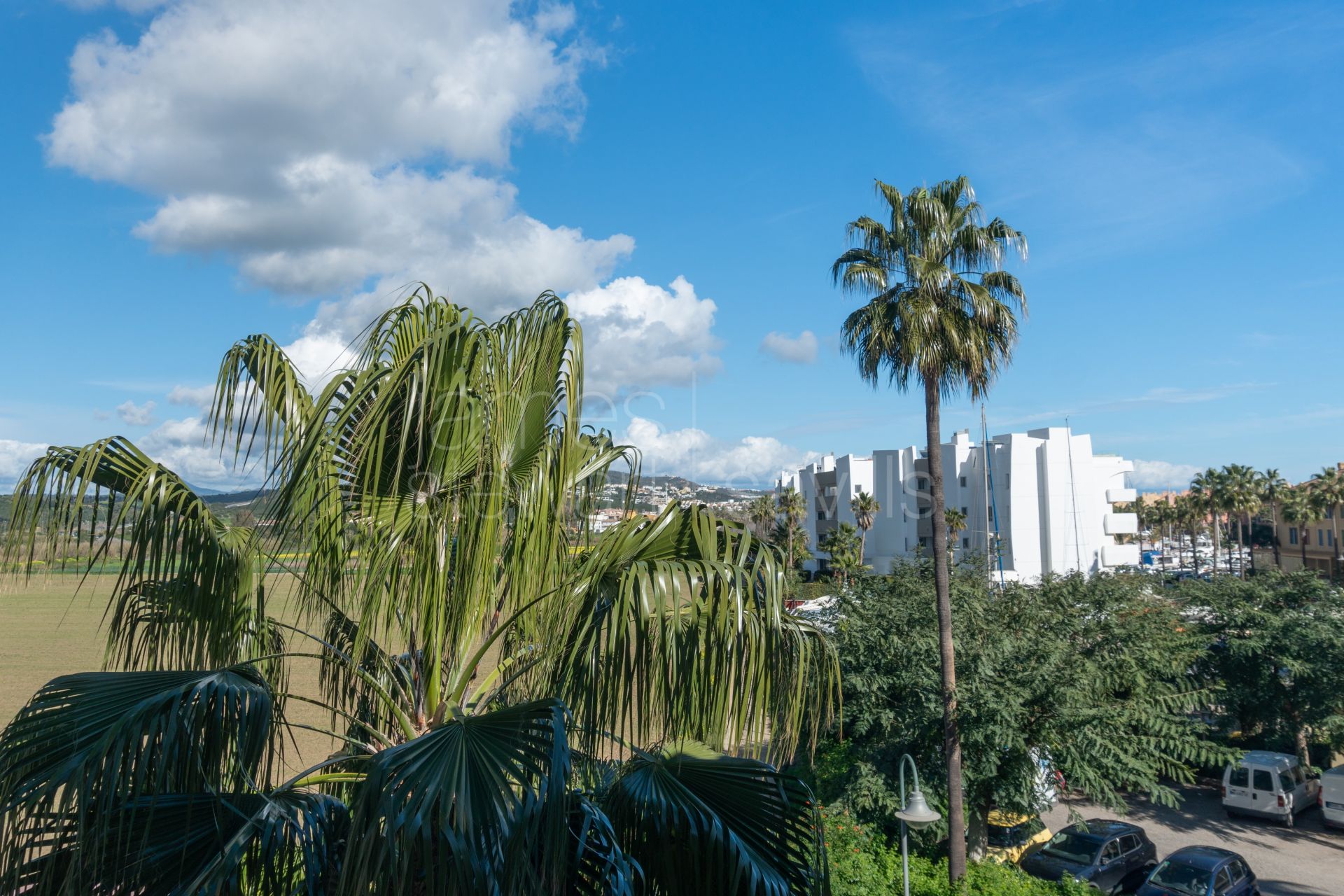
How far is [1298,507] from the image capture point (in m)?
56.6

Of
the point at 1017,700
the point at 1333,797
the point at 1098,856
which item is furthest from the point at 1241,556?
the point at 1017,700

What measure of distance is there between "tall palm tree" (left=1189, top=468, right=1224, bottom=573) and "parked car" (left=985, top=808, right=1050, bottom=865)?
A: 52.6m

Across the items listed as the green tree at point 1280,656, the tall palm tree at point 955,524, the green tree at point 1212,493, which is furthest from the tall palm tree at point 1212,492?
the green tree at point 1280,656

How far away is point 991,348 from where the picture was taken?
14.0 m

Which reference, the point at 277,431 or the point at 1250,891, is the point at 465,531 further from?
the point at 1250,891

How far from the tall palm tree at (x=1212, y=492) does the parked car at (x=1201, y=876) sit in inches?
2106

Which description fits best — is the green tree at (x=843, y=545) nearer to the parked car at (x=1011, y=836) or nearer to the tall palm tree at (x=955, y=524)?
the tall palm tree at (x=955, y=524)

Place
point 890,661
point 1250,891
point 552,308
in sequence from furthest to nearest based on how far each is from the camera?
point 890,661, point 1250,891, point 552,308

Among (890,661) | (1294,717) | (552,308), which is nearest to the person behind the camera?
(552,308)

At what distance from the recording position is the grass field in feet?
80.2

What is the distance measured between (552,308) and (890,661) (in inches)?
507

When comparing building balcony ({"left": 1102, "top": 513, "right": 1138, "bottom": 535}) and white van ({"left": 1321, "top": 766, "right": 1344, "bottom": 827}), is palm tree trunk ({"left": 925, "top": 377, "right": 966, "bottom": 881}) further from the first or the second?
building balcony ({"left": 1102, "top": 513, "right": 1138, "bottom": 535})

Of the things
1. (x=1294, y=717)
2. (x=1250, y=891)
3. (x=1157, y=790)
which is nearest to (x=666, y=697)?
(x=1157, y=790)

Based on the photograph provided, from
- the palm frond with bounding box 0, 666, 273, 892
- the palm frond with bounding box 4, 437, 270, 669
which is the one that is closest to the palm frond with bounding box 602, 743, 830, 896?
the palm frond with bounding box 0, 666, 273, 892
